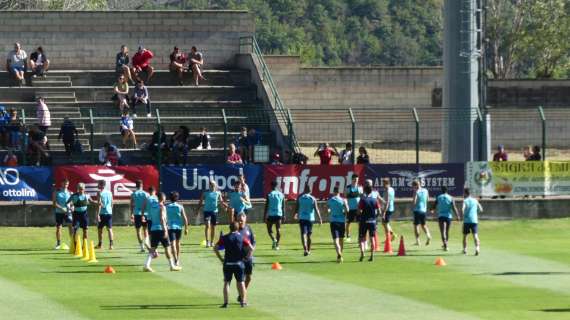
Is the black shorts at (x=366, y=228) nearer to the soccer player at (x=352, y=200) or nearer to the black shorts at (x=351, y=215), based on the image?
the soccer player at (x=352, y=200)

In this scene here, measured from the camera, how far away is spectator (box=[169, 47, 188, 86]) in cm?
5266

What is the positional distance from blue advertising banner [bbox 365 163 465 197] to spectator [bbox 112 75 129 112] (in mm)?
8946

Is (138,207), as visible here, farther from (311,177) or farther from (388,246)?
(311,177)

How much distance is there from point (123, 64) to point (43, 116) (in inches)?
239

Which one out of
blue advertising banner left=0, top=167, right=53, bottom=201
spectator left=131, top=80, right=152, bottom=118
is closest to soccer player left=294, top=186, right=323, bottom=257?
blue advertising banner left=0, top=167, right=53, bottom=201

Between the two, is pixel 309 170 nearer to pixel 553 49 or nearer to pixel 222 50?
pixel 222 50

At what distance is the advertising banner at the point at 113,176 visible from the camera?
42.8m

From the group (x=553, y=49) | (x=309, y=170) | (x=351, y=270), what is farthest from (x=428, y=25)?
(x=351, y=270)

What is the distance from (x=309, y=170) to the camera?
44.7 meters

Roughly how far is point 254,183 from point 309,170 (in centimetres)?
166

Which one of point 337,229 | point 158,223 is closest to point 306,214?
point 337,229

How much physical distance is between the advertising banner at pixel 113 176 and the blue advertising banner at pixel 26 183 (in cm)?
36

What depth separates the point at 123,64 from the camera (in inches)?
2032

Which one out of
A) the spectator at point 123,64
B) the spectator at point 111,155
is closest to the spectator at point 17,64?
the spectator at point 123,64
